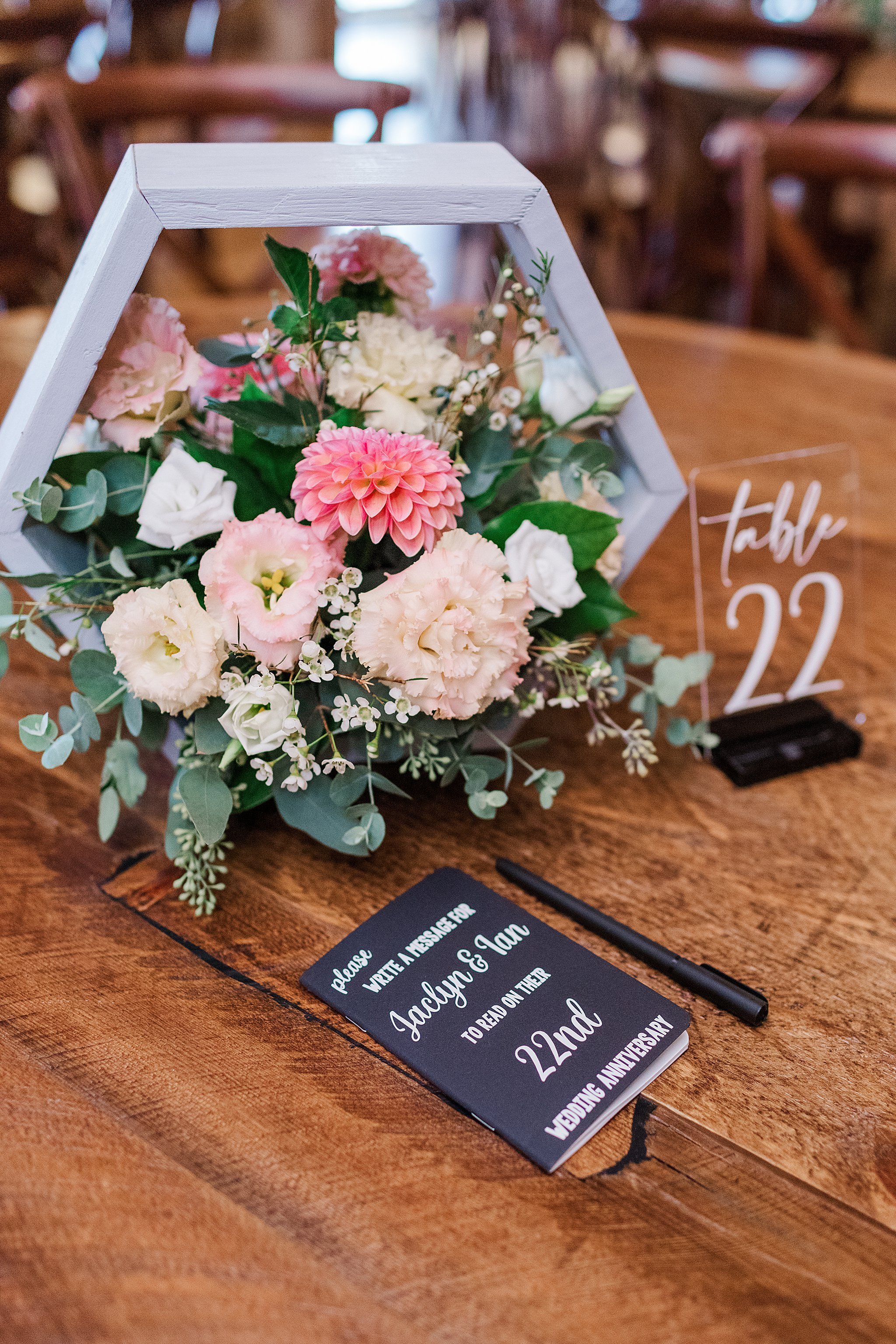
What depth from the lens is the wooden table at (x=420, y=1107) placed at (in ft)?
1.57

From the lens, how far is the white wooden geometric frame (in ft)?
2.05

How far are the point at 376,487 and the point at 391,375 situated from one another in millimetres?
131

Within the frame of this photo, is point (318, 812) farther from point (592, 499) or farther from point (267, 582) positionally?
point (592, 499)

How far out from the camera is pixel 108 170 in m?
1.76

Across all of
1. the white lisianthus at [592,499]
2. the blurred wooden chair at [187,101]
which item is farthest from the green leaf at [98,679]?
the blurred wooden chair at [187,101]

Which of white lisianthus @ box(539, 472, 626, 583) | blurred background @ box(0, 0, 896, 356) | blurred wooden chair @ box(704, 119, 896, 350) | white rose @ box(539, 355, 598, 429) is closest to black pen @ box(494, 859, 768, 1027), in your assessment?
white lisianthus @ box(539, 472, 626, 583)

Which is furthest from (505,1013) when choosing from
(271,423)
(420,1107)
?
(271,423)

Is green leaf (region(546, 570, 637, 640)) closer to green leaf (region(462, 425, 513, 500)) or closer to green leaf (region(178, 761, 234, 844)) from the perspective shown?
green leaf (region(462, 425, 513, 500))

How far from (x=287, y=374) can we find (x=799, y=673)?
0.51 meters

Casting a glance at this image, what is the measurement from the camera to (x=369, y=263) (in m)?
0.76

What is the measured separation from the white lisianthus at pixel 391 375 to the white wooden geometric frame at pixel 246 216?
0.26 feet

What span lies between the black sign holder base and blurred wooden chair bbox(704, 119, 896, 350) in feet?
3.25

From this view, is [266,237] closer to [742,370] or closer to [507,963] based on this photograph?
[507,963]

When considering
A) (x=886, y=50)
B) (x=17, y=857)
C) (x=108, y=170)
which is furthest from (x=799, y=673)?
(x=886, y=50)
